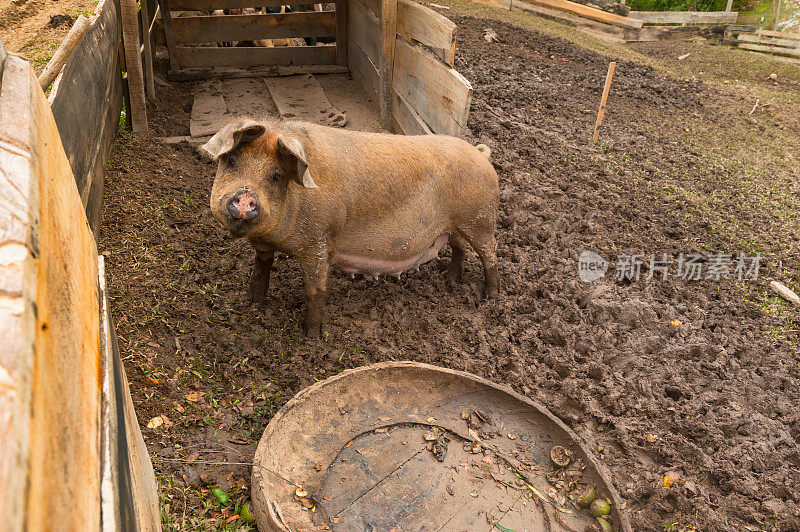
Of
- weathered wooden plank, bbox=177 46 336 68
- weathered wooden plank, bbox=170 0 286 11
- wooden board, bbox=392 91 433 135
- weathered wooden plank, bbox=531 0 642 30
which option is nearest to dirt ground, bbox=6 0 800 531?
wooden board, bbox=392 91 433 135

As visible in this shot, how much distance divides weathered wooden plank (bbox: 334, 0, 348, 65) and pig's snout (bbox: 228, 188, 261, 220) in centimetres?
610

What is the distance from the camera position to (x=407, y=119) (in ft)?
20.6

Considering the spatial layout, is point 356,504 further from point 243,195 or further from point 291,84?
point 291,84

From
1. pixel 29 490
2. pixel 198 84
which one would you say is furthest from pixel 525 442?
pixel 198 84

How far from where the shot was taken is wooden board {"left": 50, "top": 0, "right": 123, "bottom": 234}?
12.0 ft

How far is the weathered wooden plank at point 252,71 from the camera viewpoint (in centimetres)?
820

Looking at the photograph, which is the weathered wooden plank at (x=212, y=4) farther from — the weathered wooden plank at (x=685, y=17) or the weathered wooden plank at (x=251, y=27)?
the weathered wooden plank at (x=685, y=17)

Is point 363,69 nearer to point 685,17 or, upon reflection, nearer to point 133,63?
point 133,63

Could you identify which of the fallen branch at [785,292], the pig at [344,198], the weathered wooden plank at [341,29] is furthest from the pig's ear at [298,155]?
the weathered wooden plank at [341,29]

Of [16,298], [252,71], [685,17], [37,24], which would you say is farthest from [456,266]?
[685,17]

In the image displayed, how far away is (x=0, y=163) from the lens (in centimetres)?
121

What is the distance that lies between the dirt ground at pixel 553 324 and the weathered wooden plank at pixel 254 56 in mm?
1393

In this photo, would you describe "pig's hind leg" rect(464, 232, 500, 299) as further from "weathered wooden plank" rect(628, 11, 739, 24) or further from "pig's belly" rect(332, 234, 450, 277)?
"weathered wooden plank" rect(628, 11, 739, 24)

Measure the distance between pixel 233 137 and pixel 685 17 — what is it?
15.4 meters
